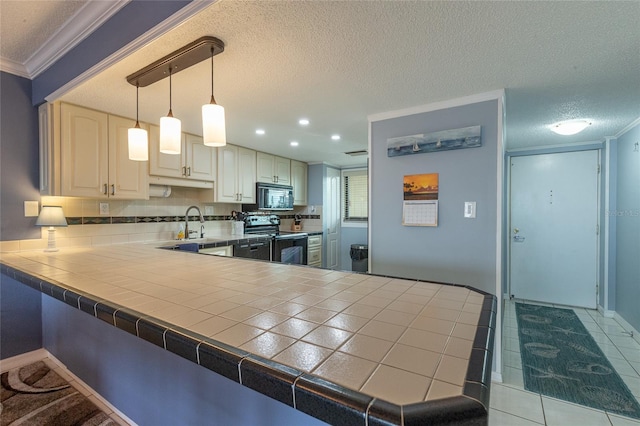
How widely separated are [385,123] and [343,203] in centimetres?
311

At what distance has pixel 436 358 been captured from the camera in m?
0.65

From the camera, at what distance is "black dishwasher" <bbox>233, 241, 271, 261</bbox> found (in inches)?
138

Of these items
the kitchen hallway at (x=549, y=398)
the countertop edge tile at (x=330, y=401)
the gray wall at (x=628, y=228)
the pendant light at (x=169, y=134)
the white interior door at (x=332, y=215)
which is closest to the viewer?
the countertop edge tile at (x=330, y=401)

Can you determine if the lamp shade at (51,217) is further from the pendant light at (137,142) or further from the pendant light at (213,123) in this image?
the pendant light at (213,123)

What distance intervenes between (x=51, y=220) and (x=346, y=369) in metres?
2.67

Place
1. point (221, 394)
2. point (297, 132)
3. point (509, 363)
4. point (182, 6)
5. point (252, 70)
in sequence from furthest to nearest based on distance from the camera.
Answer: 1. point (297, 132)
2. point (509, 363)
3. point (252, 70)
4. point (182, 6)
5. point (221, 394)

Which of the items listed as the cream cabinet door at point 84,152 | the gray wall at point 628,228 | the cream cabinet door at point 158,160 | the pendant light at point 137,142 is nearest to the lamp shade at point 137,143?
the pendant light at point 137,142

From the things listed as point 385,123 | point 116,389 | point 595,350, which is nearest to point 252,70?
point 385,123

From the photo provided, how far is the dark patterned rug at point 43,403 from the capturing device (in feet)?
5.49

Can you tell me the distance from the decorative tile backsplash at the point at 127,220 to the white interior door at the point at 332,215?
184cm

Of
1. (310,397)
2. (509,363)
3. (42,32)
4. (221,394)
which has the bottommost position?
(509,363)

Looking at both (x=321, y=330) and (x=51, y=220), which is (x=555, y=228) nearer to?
(x=321, y=330)

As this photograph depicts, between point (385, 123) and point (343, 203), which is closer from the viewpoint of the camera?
point (385, 123)

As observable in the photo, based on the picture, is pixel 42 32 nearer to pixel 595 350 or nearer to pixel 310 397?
pixel 310 397
